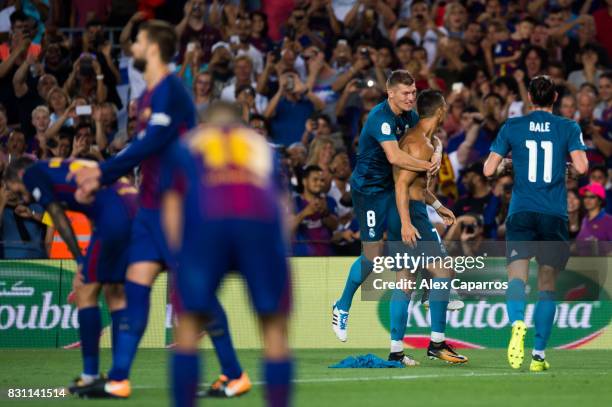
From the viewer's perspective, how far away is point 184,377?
6.84 m

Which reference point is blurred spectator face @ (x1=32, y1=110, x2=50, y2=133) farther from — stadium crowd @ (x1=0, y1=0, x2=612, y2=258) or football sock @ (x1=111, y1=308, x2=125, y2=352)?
football sock @ (x1=111, y1=308, x2=125, y2=352)

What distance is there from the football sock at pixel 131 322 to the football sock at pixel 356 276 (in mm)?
4002

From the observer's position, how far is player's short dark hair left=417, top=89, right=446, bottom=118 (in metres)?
12.2

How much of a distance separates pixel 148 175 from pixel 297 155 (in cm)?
868

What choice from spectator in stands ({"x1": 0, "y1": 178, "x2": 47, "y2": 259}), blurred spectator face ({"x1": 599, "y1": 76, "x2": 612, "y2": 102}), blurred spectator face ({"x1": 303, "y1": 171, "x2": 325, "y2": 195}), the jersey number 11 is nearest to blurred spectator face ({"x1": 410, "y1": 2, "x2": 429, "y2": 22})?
blurred spectator face ({"x1": 599, "y1": 76, "x2": 612, "y2": 102})

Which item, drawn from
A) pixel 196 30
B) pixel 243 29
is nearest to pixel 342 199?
pixel 243 29

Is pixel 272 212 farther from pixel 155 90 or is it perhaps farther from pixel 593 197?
pixel 593 197

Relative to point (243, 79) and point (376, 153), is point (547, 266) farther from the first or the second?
point (243, 79)

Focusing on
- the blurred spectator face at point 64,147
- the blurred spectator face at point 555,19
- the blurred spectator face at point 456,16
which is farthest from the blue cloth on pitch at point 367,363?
the blurred spectator face at point 555,19

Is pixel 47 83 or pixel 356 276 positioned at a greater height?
pixel 47 83

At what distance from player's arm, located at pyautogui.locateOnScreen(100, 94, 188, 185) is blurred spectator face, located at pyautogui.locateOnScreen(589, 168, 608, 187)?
900 centimetres

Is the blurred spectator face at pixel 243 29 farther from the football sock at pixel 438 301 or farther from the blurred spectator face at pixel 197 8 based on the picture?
the football sock at pixel 438 301

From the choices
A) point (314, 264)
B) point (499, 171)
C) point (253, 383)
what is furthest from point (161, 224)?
point (314, 264)

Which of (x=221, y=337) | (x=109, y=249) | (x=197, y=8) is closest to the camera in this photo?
(x=221, y=337)
